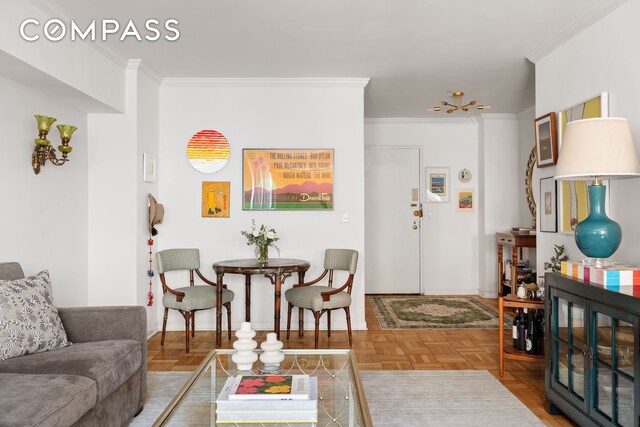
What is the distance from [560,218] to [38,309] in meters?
3.57

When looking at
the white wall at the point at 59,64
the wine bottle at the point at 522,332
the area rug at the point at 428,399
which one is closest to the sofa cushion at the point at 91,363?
the area rug at the point at 428,399

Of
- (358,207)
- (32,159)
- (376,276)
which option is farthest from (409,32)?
(376,276)

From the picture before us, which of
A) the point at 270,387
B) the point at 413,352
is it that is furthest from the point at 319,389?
the point at 413,352

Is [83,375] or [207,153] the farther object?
[207,153]

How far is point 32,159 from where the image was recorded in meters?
3.40

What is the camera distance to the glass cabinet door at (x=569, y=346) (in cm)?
245

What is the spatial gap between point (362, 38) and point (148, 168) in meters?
2.26

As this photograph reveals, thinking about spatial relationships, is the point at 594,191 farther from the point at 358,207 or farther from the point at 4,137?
the point at 4,137

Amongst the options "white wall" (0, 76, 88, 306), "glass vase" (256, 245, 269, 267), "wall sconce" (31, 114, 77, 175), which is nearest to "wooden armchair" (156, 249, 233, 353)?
"glass vase" (256, 245, 269, 267)

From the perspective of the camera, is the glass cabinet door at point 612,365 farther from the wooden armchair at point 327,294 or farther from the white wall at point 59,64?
the white wall at point 59,64

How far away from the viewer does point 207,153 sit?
191 inches

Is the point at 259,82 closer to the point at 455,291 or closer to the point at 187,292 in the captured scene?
the point at 187,292

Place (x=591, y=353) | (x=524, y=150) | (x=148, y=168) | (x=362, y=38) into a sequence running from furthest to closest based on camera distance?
(x=524, y=150), (x=148, y=168), (x=362, y=38), (x=591, y=353)

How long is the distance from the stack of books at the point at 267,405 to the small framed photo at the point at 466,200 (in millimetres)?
5356
